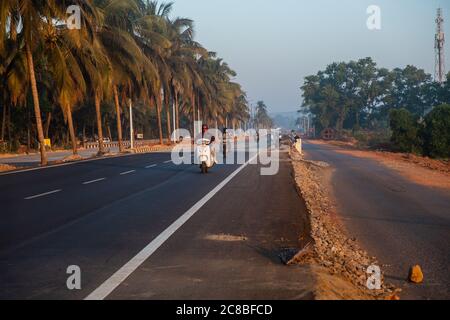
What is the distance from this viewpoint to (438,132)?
43.6m

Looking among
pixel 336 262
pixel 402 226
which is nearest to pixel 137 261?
pixel 336 262

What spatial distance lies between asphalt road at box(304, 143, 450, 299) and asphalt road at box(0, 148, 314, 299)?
1284mm

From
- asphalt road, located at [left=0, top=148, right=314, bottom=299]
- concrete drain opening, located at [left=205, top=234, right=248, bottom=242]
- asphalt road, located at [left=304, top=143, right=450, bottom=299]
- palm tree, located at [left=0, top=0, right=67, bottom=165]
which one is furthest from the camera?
palm tree, located at [left=0, top=0, right=67, bottom=165]

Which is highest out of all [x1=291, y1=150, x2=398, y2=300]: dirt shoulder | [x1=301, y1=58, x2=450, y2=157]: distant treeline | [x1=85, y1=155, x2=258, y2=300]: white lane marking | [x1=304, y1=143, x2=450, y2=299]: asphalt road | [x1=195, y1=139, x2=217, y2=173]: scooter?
[x1=301, y1=58, x2=450, y2=157]: distant treeline

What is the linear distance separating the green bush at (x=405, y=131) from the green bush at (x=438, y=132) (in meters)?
0.89

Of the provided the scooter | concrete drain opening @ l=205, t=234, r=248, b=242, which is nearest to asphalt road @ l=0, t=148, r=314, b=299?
concrete drain opening @ l=205, t=234, r=248, b=242

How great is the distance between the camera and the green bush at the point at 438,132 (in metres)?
42.7

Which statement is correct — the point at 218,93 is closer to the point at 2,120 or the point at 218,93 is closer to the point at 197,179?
the point at 2,120

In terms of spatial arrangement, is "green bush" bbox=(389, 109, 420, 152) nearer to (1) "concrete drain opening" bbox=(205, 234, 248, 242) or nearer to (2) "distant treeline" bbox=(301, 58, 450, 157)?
(2) "distant treeline" bbox=(301, 58, 450, 157)

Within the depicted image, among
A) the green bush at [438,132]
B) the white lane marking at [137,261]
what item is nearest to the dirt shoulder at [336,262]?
the white lane marking at [137,261]

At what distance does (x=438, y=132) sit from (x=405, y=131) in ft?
12.1

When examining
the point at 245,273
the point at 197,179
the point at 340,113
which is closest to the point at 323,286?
the point at 245,273

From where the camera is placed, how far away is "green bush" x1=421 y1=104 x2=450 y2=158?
42719mm

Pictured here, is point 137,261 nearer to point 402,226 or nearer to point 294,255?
point 294,255
